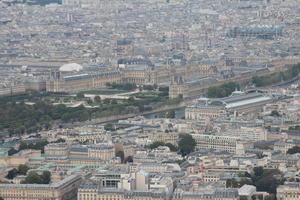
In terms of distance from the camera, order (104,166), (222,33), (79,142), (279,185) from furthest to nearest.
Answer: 1. (222,33)
2. (79,142)
3. (104,166)
4. (279,185)

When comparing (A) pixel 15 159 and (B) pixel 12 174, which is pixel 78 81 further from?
(B) pixel 12 174

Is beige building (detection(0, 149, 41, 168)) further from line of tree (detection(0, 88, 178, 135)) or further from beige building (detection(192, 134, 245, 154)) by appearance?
line of tree (detection(0, 88, 178, 135))

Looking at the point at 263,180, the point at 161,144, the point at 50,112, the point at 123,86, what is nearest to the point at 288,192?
the point at 263,180

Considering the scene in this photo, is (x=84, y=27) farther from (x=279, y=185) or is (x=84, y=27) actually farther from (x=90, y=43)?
(x=279, y=185)

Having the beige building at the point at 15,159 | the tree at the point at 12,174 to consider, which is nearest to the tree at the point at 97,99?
the beige building at the point at 15,159

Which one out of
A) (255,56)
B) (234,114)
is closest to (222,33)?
(255,56)

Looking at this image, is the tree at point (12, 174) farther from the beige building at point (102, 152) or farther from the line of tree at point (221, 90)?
the line of tree at point (221, 90)

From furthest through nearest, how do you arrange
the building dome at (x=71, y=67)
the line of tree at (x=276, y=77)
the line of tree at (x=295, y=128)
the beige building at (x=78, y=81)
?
the building dome at (x=71, y=67) → the line of tree at (x=276, y=77) → the beige building at (x=78, y=81) → the line of tree at (x=295, y=128)
